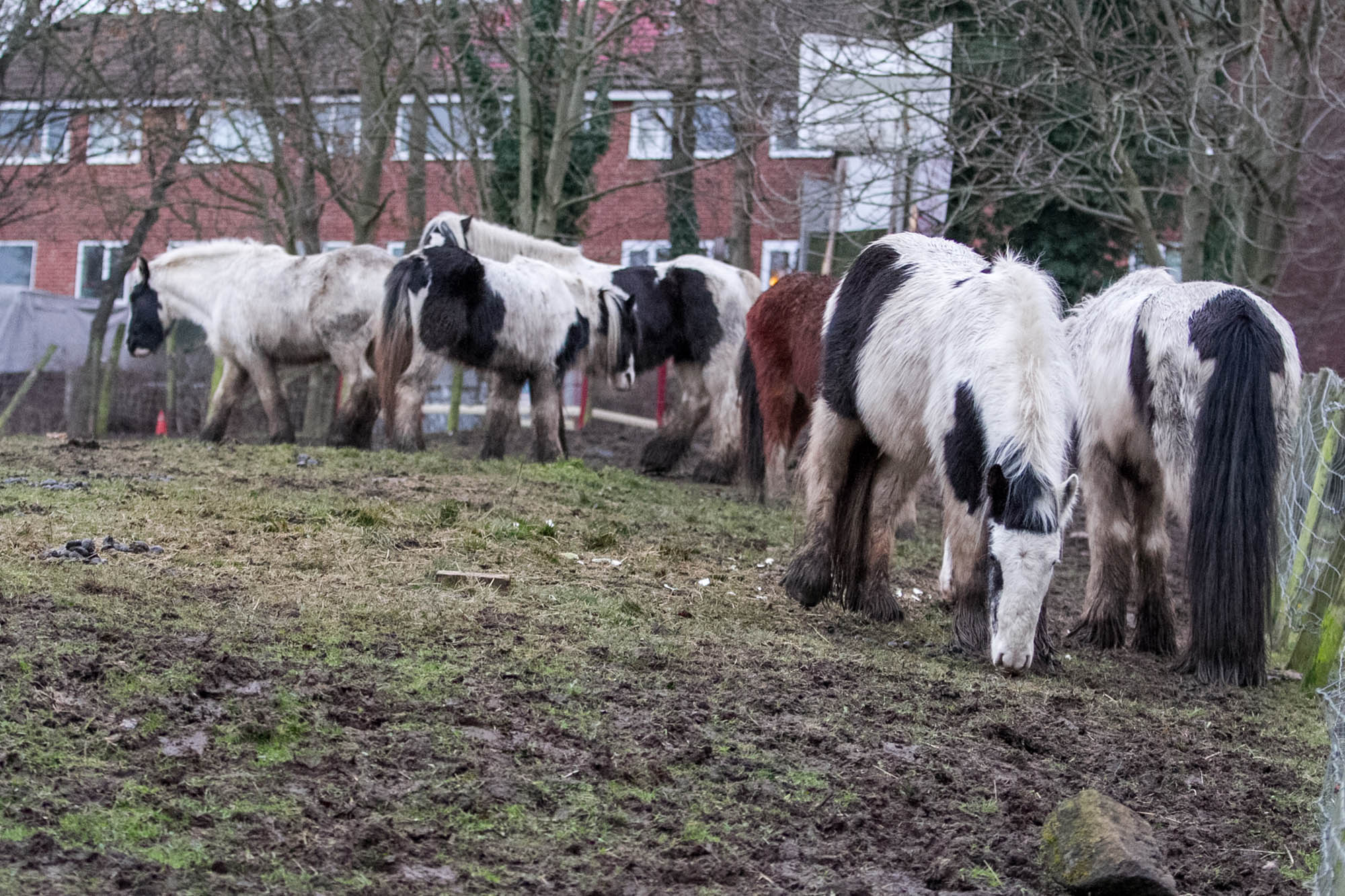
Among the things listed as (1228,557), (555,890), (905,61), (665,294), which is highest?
(905,61)

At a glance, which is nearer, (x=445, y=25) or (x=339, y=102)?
(x=445, y=25)

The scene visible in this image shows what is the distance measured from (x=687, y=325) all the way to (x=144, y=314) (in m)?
5.94

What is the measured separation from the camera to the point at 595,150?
918 inches

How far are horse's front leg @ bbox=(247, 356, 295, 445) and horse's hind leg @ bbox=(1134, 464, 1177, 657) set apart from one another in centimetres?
854

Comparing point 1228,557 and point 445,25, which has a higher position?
point 445,25

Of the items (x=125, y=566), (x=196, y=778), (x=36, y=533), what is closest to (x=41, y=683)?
(x=196, y=778)

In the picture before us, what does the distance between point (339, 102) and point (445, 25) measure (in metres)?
2.18

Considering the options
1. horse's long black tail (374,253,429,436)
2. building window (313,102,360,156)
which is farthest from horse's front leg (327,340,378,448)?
building window (313,102,360,156)

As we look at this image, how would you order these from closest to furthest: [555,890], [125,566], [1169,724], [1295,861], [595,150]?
1. [555,890]
2. [1295,861]
3. [1169,724]
4. [125,566]
5. [595,150]

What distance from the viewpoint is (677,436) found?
14648mm

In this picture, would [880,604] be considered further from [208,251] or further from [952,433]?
[208,251]

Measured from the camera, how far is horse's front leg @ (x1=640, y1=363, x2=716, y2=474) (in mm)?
14633

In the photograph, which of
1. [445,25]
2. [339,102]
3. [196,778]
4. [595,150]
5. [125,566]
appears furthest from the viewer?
[595,150]

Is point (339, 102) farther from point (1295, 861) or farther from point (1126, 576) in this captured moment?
point (1295, 861)
